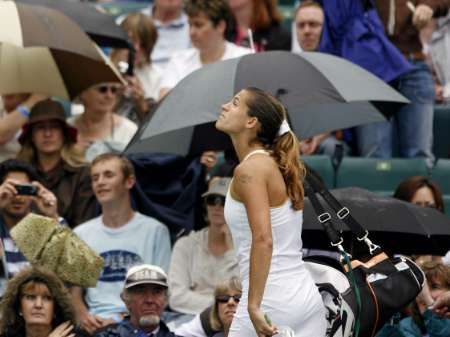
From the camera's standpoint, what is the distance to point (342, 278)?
7.28 m

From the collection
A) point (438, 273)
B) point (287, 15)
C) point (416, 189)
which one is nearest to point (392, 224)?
point (438, 273)

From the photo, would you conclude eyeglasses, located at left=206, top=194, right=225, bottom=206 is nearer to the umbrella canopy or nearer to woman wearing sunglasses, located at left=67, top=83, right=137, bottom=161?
woman wearing sunglasses, located at left=67, top=83, right=137, bottom=161

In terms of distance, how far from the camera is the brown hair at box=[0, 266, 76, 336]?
8555mm

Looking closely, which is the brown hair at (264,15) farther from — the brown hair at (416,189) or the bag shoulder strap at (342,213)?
the bag shoulder strap at (342,213)

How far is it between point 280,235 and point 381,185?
4043 millimetres

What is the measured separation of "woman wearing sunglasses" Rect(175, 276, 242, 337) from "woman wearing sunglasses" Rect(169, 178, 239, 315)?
508 millimetres

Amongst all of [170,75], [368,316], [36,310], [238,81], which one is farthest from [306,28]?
[368,316]

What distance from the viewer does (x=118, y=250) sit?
9.47 m

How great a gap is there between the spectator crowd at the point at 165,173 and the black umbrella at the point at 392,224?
0.60ft

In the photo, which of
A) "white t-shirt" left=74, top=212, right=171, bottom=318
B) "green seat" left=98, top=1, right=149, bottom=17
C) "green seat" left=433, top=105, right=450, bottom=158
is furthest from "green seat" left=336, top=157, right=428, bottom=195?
"green seat" left=98, top=1, right=149, bottom=17

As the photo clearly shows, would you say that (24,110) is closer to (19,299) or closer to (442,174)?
(19,299)

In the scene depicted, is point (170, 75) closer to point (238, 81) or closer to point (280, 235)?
point (238, 81)

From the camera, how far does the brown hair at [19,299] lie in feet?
28.1

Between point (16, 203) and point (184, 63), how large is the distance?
2272 millimetres
